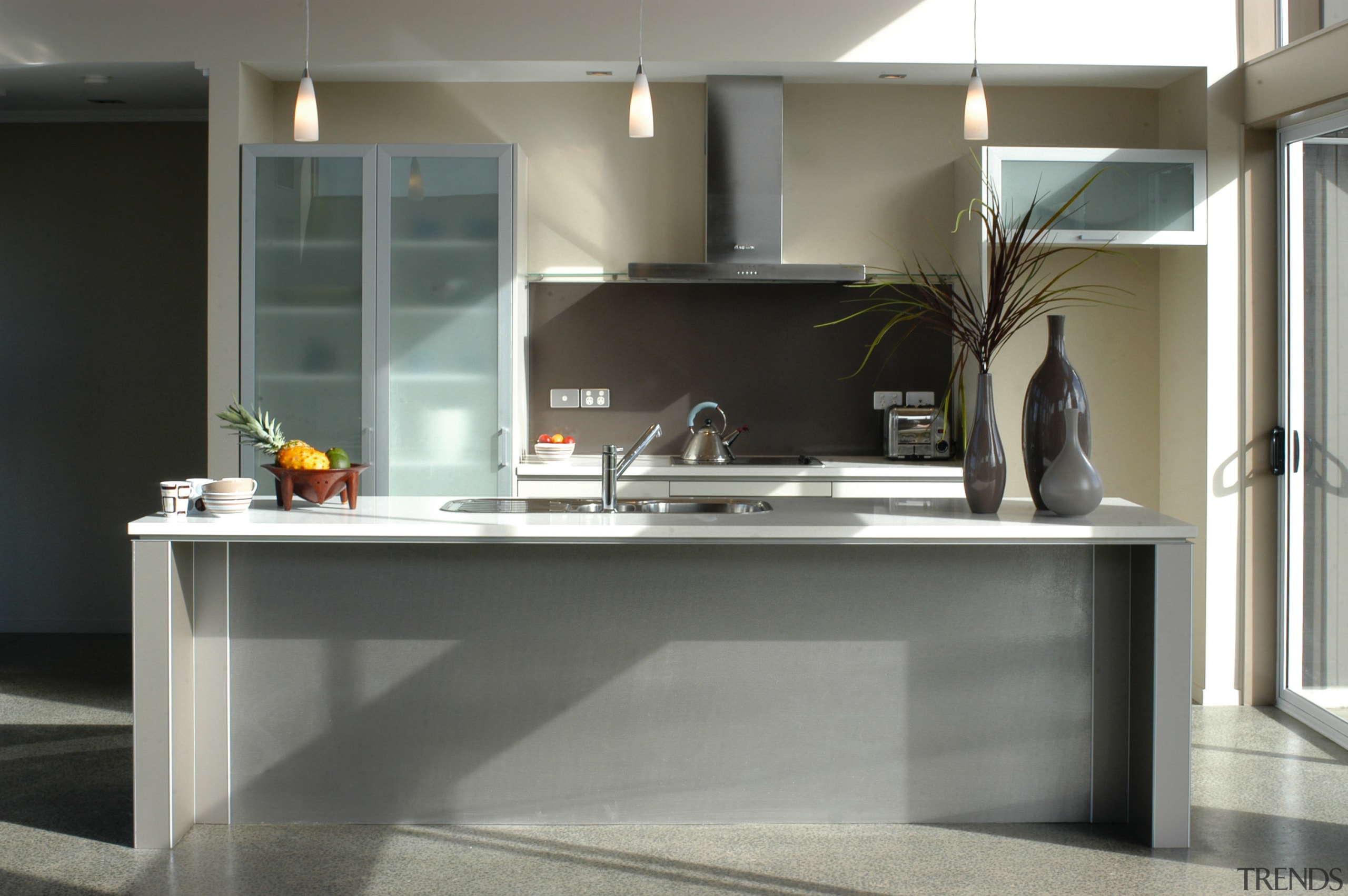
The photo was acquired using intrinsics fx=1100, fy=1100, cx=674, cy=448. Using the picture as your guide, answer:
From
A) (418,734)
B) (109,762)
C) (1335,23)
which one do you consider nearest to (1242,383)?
(1335,23)

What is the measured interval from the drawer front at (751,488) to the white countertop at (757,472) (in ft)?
0.07

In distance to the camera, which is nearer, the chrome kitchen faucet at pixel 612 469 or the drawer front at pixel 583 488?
the chrome kitchen faucet at pixel 612 469

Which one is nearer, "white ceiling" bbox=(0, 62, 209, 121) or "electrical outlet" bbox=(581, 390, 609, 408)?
"white ceiling" bbox=(0, 62, 209, 121)

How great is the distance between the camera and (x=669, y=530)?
273 centimetres

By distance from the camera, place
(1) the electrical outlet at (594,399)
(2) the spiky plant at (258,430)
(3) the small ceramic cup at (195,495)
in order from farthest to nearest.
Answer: (1) the electrical outlet at (594,399) → (2) the spiky plant at (258,430) → (3) the small ceramic cup at (195,495)

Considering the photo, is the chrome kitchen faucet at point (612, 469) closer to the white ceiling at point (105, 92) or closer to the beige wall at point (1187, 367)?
the beige wall at point (1187, 367)

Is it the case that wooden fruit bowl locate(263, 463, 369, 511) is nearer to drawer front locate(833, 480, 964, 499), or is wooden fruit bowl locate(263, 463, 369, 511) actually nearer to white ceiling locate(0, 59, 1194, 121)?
drawer front locate(833, 480, 964, 499)

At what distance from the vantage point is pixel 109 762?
3451mm

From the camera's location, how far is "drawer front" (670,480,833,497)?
4359 mm

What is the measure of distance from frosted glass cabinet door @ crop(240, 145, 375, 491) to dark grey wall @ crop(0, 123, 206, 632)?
1.00 m

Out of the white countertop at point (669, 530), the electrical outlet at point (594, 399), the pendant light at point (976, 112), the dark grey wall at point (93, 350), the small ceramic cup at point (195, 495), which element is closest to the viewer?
the white countertop at point (669, 530)

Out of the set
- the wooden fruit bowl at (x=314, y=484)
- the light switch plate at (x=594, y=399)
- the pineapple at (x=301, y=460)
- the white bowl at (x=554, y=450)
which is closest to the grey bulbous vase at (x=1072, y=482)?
the wooden fruit bowl at (x=314, y=484)

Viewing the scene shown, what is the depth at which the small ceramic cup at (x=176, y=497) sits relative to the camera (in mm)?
2846

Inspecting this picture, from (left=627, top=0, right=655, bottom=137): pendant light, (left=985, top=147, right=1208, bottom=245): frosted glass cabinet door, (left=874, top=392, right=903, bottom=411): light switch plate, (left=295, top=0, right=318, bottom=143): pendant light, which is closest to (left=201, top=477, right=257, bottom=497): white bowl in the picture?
(left=295, top=0, right=318, bottom=143): pendant light
